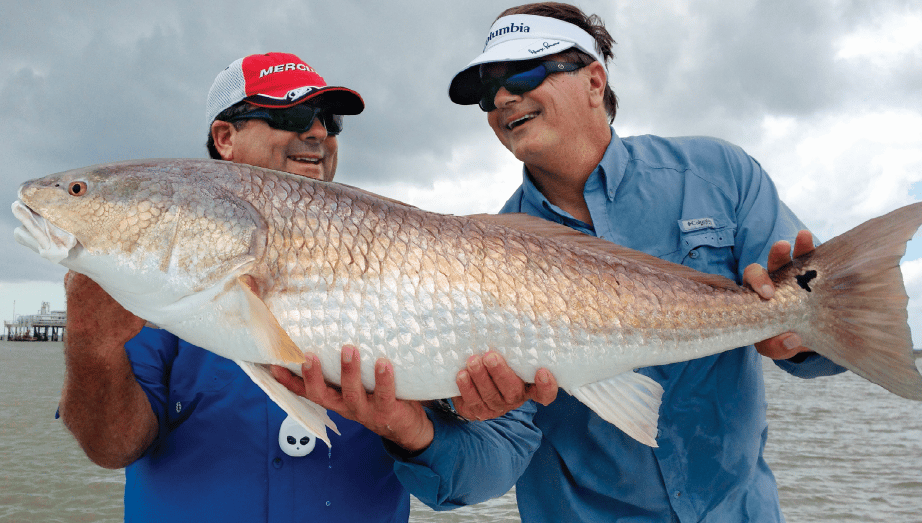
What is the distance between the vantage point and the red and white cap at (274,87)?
314 centimetres

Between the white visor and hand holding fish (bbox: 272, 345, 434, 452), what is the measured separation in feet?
5.96

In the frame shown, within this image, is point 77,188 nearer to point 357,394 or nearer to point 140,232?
point 140,232

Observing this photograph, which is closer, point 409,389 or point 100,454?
point 409,389

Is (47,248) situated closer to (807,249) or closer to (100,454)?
(100,454)

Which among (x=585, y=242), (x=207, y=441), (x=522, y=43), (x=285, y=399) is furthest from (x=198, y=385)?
(x=522, y=43)

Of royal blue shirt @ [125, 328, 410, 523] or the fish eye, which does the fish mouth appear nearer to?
the fish eye

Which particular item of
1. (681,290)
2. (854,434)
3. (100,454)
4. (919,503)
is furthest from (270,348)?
(854,434)

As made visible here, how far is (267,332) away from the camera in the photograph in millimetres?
2004

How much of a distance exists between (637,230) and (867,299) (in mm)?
1046

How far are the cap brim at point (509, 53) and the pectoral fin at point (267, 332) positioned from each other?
5.99 feet

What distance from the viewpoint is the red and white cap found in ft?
10.3

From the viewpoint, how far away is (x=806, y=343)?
239 centimetres

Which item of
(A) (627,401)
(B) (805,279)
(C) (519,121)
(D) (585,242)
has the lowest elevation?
(A) (627,401)

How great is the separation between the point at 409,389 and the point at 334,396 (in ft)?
0.93
